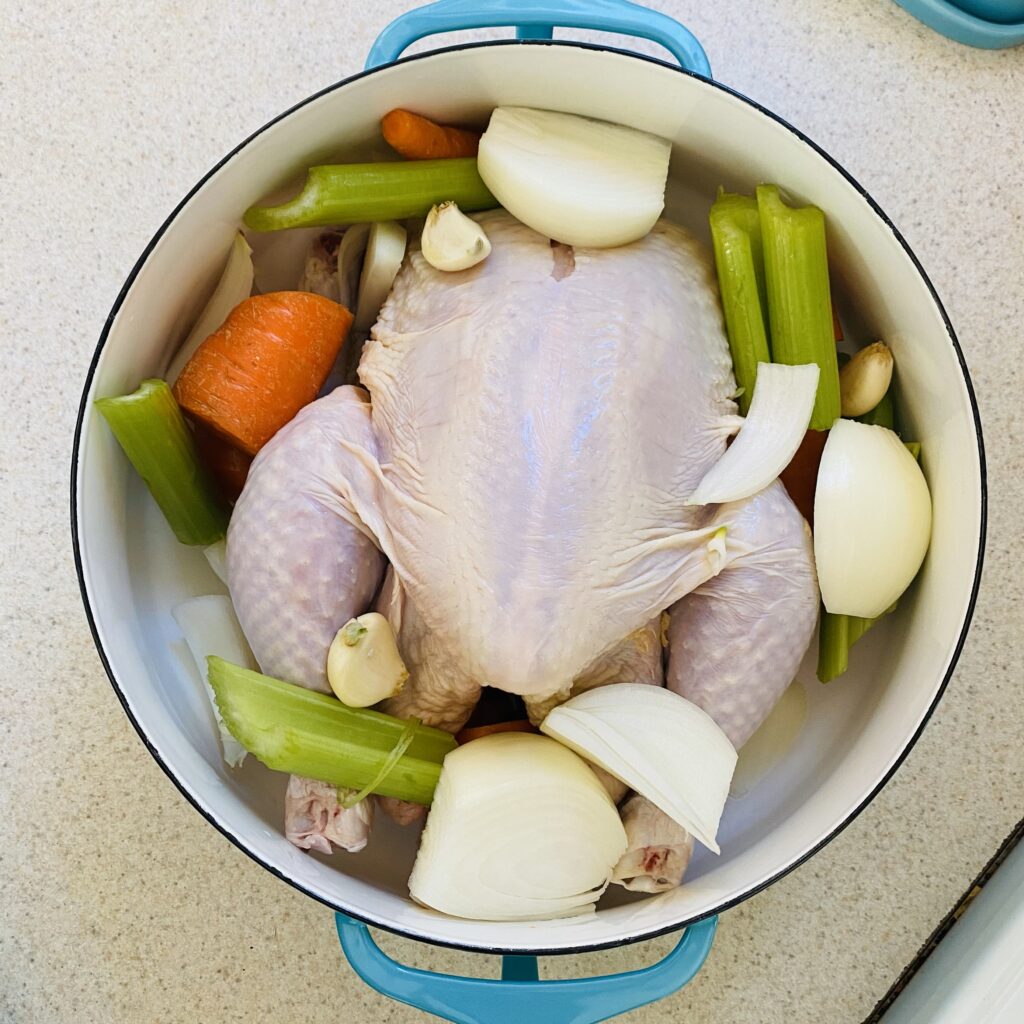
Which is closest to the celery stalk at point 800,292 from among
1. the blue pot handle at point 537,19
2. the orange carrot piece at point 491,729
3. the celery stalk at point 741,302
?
the celery stalk at point 741,302

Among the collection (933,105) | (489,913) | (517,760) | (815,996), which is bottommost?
(815,996)

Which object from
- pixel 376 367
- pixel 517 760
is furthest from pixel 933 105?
pixel 517 760

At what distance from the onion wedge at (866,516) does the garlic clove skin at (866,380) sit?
0.05 metres

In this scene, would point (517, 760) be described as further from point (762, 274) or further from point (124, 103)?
point (124, 103)

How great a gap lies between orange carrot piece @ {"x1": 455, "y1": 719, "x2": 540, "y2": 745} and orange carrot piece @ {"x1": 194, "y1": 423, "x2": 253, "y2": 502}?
31 cm

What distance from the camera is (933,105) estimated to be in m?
1.02

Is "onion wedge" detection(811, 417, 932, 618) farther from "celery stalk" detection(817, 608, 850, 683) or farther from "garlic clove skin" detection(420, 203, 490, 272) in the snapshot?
"garlic clove skin" detection(420, 203, 490, 272)

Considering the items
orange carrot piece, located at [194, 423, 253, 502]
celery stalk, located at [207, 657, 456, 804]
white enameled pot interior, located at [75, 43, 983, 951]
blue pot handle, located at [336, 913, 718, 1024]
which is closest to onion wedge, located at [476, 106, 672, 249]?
white enameled pot interior, located at [75, 43, 983, 951]

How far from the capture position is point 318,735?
0.84m

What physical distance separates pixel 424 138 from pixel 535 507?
351 millimetres

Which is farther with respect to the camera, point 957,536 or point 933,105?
point 933,105

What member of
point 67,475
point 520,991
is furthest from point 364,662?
point 67,475

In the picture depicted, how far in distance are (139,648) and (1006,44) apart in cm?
100

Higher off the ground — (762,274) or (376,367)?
(762,274)
